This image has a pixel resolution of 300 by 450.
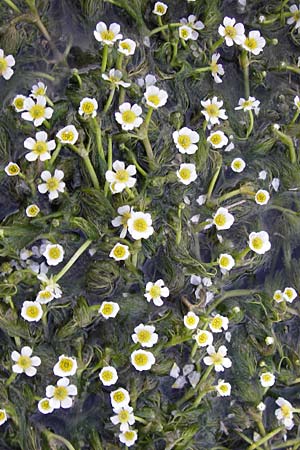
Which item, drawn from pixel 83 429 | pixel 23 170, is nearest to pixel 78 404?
pixel 83 429

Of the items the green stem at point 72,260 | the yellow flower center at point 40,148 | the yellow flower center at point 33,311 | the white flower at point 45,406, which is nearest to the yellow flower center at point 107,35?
the yellow flower center at point 40,148

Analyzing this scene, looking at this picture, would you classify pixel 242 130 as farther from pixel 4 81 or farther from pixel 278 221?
pixel 4 81

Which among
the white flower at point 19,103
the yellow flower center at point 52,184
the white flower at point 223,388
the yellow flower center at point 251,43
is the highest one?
the white flower at point 19,103

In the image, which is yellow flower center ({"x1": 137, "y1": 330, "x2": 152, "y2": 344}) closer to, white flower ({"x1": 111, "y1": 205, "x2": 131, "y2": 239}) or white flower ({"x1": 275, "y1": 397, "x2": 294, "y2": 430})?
white flower ({"x1": 111, "y1": 205, "x2": 131, "y2": 239})

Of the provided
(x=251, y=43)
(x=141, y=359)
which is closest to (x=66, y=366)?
(x=141, y=359)

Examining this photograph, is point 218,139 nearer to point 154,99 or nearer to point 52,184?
point 154,99

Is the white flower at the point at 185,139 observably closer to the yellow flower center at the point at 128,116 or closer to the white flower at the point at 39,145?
the yellow flower center at the point at 128,116

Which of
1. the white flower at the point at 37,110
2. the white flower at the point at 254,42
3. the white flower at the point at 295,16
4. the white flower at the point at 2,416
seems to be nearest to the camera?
the white flower at the point at 2,416
